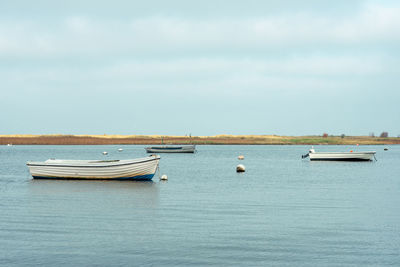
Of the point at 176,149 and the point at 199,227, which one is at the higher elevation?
the point at 176,149

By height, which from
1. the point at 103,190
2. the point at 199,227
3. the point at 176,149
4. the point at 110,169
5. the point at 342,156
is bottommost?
the point at 199,227

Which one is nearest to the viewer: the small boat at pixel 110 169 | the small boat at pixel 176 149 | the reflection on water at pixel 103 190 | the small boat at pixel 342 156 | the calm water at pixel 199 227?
the calm water at pixel 199 227

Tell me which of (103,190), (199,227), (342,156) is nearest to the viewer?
Result: (199,227)

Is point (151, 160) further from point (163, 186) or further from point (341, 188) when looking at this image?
point (341, 188)

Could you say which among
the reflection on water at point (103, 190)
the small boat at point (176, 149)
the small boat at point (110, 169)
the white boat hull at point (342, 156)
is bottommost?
the reflection on water at point (103, 190)

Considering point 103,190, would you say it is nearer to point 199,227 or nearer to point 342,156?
point 199,227

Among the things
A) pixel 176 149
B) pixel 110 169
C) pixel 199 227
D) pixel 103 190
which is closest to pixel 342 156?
pixel 110 169

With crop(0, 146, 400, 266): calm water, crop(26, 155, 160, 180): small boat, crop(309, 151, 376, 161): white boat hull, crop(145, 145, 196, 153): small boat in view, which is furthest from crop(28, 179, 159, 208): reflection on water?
crop(145, 145, 196, 153): small boat

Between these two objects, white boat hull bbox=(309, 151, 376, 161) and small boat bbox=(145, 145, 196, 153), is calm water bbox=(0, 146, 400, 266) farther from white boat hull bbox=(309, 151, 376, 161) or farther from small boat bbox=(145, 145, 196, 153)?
small boat bbox=(145, 145, 196, 153)

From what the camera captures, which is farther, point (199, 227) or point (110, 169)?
point (110, 169)

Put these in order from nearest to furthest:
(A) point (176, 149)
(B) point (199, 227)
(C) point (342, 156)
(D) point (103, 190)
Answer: (B) point (199, 227) → (D) point (103, 190) → (C) point (342, 156) → (A) point (176, 149)

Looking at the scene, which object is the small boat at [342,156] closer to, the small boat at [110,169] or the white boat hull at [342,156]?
the white boat hull at [342,156]

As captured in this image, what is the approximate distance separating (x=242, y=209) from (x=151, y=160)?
63.0 ft

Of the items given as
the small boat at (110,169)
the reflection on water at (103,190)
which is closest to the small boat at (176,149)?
the small boat at (110,169)
